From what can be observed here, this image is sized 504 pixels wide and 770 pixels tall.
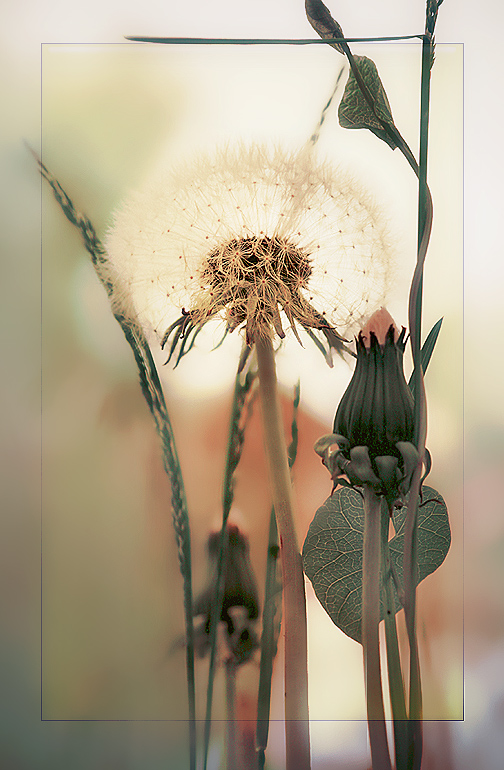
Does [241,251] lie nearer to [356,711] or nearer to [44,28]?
[44,28]

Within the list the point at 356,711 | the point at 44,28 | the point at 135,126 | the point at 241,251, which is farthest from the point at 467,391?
the point at 44,28

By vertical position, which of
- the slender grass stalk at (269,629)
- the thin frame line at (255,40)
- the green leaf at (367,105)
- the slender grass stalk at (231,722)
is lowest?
the slender grass stalk at (231,722)

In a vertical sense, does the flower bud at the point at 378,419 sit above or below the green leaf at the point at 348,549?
above

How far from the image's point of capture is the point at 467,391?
2.51ft

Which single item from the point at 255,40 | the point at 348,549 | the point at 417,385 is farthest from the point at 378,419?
the point at 255,40

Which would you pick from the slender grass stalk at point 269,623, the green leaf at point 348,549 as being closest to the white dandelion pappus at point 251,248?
the slender grass stalk at point 269,623

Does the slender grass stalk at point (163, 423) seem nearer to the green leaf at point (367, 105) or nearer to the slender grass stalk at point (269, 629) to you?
the slender grass stalk at point (269, 629)

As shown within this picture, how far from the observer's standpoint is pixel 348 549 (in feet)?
2.46

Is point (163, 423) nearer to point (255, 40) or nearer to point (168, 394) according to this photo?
point (168, 394)

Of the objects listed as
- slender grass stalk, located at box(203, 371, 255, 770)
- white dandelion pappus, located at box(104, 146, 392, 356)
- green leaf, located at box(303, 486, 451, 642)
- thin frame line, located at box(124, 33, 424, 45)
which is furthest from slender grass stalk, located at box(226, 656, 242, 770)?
thin frame line, located at box(124, 33, 424, 45)

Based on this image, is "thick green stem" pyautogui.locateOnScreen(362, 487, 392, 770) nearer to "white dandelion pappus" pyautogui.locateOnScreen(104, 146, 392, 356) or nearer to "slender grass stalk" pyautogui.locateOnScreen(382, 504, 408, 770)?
"slender grass stalk" pyautogui.locateOnScreen(382, 504, 408, 770)

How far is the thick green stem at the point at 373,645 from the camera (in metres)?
0.75

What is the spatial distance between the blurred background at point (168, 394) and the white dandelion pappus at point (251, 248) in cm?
4

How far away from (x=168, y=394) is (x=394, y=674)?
56 centimetres
